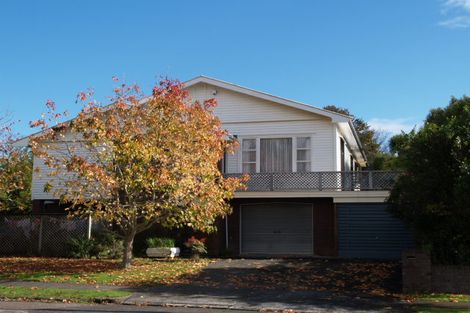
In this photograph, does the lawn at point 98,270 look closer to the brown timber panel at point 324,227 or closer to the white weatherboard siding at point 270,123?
the brown timber panel at point 324,227

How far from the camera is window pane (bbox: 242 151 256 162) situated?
25.7 metres

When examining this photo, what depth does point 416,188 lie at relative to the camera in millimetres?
14875

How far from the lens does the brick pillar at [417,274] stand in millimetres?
14031

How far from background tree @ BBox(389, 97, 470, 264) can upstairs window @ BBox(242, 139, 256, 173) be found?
35.5ft

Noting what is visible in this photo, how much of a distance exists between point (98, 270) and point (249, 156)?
1003 cm

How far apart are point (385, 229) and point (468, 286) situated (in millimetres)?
9160

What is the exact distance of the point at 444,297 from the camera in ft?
43.5

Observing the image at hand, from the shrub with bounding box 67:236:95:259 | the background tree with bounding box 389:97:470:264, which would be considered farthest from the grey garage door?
the background tree with bounding box 389:97:470:264

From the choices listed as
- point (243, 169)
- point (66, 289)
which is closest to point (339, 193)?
point (243, 169)

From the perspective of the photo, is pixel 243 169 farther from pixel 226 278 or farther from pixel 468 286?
pixel 468 286

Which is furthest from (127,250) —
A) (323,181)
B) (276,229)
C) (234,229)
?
(323,181)

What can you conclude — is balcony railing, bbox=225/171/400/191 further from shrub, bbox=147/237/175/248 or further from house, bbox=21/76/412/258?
shrub, bbox=147/237/175/248

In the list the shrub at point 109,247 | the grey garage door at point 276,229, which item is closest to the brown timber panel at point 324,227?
the grey garage door at point 276,229

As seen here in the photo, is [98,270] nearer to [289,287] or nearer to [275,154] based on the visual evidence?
[289,287]
